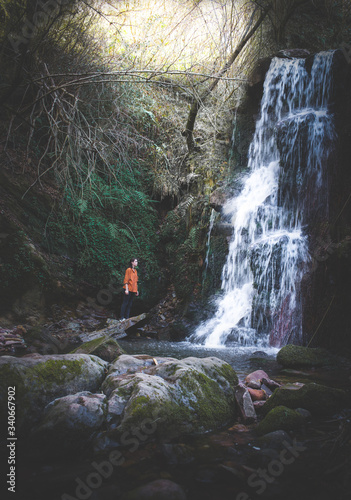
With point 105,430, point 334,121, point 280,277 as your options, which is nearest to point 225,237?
point 280,277

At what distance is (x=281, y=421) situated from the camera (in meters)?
2.51

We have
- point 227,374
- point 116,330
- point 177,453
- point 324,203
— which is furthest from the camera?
point 116,330

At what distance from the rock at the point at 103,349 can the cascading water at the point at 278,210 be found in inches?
136

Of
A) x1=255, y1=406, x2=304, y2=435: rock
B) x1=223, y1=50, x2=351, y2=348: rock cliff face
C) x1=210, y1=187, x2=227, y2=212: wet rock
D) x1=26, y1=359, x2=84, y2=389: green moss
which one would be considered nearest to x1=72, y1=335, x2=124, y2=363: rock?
x1=26, y1=359, x2=84, y2=389: green moss

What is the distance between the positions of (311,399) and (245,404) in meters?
0.60

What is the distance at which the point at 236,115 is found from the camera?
37.1 ft

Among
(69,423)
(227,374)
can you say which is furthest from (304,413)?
(69,423)

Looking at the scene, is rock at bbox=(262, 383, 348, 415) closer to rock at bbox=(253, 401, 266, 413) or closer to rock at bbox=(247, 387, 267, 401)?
rock at bbox=(253, 401, 266, 413)

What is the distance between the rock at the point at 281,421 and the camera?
249 cm

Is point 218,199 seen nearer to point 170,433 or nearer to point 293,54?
point 293,54

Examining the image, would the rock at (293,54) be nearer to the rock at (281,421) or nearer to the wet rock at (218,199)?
the wet rock at (218,199)

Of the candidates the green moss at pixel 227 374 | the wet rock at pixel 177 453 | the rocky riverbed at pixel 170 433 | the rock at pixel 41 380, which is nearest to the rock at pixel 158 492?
the rocky riverbed at pixel 170 433

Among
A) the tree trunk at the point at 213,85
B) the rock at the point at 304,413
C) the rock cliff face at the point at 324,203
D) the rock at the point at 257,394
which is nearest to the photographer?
the rock at the point at 304,413

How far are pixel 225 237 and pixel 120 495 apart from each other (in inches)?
309
